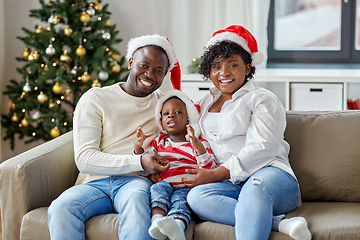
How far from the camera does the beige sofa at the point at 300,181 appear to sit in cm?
143

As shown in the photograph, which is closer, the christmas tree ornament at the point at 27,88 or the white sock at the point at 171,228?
the white sock at the point at 171,228

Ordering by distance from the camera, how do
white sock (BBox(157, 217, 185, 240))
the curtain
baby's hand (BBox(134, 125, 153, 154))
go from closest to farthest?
white sock (BBox(157, 217, 185, 240)), baby's hand (BBox(134, 125, 153, 154)), the curtain

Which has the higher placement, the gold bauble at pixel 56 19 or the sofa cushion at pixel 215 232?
the gold bauble at pixel 56 19

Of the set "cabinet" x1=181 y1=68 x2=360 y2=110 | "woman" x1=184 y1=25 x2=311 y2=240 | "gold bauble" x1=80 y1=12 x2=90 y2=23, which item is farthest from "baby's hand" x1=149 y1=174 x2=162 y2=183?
"gold bauble" x1=80 y1=12 x2=90 y2=23

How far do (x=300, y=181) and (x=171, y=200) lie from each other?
2.00 feet

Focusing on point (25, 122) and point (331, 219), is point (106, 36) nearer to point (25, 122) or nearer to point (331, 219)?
point (25, 122)

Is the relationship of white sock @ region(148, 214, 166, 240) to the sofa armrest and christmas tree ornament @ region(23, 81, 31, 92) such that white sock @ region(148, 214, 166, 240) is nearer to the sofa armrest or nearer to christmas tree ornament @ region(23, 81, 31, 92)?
the sofa armrest

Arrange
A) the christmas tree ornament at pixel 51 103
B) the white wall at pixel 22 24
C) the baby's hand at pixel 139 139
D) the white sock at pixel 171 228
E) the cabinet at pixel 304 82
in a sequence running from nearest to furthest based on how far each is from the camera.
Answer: the white sock at pixel 171 228 → the baby's hand at pixel 139 139 → the cabinet at pixel 304 82 → the christmas tree ornament at pixel 51 103 → the white wall at pixel 22 24

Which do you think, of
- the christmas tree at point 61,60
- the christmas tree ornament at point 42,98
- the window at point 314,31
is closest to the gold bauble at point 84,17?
the christmas tree at point 61,60

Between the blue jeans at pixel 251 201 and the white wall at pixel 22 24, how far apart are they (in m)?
2.25

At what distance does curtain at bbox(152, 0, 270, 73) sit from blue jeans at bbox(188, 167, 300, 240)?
2.12 metres

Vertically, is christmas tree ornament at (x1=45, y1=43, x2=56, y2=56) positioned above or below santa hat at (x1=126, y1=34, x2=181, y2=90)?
above

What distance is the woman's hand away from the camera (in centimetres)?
154

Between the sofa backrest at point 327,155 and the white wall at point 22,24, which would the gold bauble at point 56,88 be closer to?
the white wall at point 22,24
